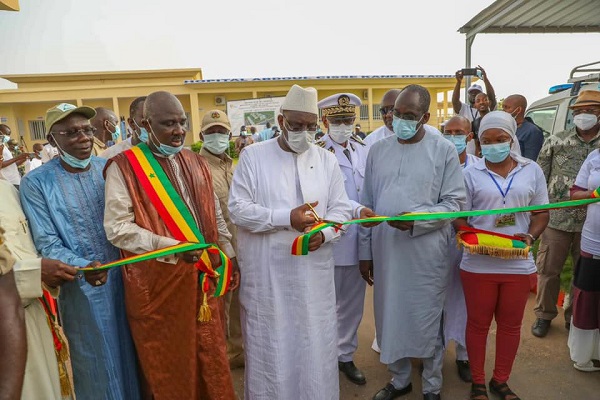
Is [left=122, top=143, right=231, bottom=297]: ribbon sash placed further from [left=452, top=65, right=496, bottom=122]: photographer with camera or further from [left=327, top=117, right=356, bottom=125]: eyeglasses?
[left=452, top=65, right=496, bottom=122]: photographer with camera

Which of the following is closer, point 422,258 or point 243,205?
point 243,205

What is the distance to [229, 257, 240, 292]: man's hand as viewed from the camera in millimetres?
2807

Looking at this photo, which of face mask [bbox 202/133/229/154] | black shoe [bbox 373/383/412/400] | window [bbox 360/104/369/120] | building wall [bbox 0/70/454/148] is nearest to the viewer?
black shoe [bbox 373/383/412/400]

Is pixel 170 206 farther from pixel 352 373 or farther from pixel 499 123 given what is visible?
pixel 499 123

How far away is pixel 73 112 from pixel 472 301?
10.2 feet

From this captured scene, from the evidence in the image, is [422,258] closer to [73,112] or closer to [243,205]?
[243,205]

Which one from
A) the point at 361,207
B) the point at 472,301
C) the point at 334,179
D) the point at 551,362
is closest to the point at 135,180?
the point at 334,179

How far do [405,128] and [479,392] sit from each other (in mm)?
2098

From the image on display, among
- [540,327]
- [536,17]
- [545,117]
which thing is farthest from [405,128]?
[536,17]

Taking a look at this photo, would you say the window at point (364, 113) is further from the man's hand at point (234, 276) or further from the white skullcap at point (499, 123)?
the man's hand at point (234, 276)

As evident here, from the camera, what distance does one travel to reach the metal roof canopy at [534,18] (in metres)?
7.48

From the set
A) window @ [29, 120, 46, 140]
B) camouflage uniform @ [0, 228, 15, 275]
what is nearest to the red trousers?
camouflage uniform @ [0, 228, 15, 275]

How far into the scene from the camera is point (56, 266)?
2.14 meters

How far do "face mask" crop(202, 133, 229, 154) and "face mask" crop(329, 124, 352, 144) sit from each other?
3.53 feet
